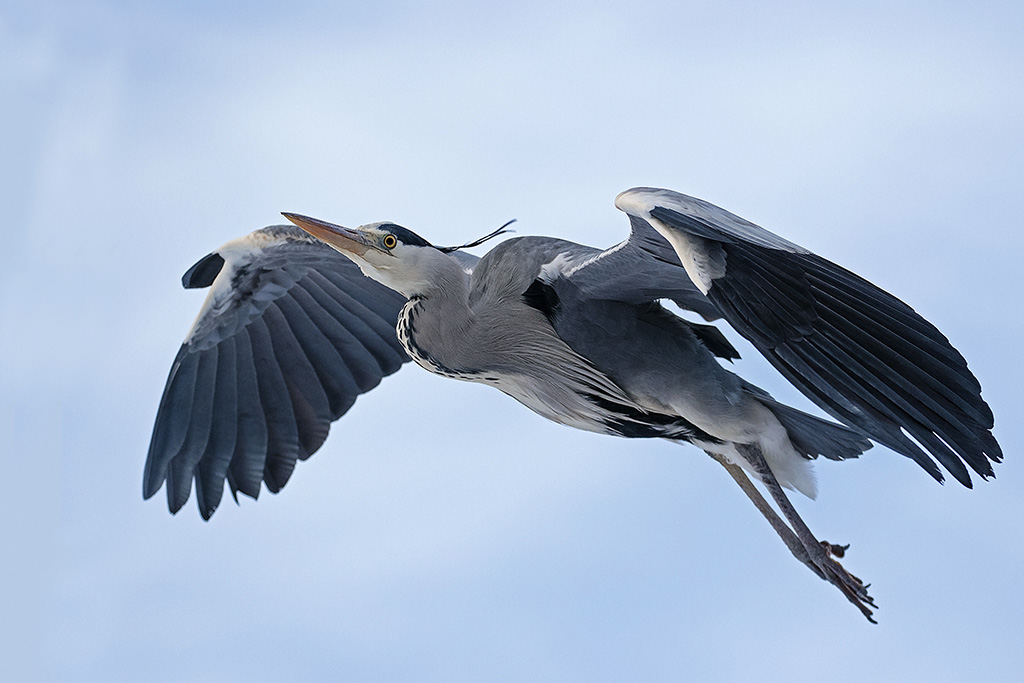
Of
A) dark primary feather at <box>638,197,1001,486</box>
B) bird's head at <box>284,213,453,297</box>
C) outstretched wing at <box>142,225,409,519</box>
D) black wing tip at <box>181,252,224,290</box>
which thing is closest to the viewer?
dark primary feather at <box>638,197,1001,486</box>

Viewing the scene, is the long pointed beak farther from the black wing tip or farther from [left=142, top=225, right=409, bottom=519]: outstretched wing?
the black wing tip

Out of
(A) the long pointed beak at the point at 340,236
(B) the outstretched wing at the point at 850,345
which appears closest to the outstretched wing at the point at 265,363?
(A) the long pointed beak at the point at 340,236

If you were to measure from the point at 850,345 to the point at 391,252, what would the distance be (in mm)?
1159

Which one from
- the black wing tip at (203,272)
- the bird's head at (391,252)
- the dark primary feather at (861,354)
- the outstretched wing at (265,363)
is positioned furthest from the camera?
the black wing tip at (203,272)

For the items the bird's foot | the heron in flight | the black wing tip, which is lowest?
the bird's foot

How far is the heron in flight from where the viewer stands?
77.3 inches

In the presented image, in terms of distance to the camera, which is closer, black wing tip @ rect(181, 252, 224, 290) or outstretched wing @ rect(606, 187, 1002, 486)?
outstretched wing @ rect(606, 187, 1002, 486)

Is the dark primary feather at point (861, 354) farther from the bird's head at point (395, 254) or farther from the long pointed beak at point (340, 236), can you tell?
the long pointed beak at point (340, 236)

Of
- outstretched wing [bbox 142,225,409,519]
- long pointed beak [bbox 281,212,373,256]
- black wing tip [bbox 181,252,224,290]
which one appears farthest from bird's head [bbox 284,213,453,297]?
black wing tip [bbox 181,252,224,290]

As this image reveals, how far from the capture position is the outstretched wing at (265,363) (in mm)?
3449

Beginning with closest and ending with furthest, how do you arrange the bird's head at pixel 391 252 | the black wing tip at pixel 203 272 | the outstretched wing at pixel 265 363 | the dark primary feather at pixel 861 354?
1. the dark primary feather at pixel 861 354
2. the bird's head at pixel 391 252
3. the outstretched wing at pixel 265 363
4. the black wing tip at pixel 203 272

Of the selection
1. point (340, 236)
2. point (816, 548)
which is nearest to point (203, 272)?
point (340, 236)

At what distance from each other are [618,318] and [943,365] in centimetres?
81

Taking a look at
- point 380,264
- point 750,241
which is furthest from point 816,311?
point 380,264
